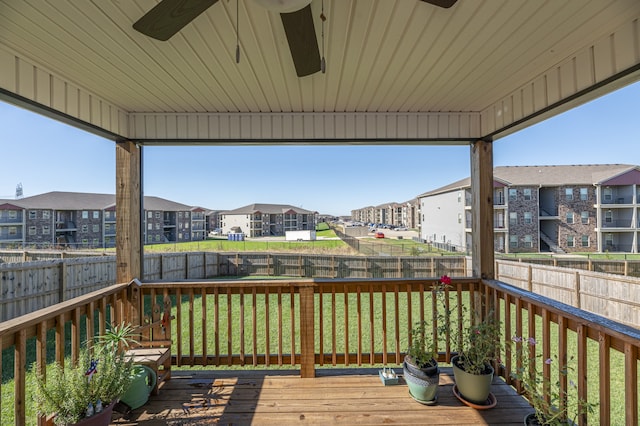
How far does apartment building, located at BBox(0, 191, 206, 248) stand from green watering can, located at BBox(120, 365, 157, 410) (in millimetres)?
14045

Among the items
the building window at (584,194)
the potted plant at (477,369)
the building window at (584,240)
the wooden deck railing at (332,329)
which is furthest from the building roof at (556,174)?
the potted plant at (477,369)

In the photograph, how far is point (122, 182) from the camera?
9.41ft

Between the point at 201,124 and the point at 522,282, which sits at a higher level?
the point at 201,124

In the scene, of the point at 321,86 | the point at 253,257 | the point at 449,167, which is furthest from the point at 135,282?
the point at 449,167

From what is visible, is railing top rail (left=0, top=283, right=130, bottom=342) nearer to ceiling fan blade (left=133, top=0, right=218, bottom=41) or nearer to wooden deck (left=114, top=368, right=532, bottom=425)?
wooden deck (left=114, top=368, right=532, bottom=425)

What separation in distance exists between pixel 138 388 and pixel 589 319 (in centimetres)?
326

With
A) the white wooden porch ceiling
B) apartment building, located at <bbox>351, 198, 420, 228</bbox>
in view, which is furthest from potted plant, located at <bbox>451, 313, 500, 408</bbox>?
apartment building, located at <bbox>351, 198, 420, 228</bbox>

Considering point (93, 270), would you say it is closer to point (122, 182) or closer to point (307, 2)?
point (122, 182)

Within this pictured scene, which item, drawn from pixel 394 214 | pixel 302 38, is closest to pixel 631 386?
pixel 302 38

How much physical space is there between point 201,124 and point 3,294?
18.5 ft

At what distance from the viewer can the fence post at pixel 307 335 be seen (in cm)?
264

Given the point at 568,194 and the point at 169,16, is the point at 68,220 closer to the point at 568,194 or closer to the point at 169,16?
the point at 169,16

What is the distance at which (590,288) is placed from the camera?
598cm

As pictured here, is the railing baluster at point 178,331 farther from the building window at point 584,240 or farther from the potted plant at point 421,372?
the building window at point 584,240
